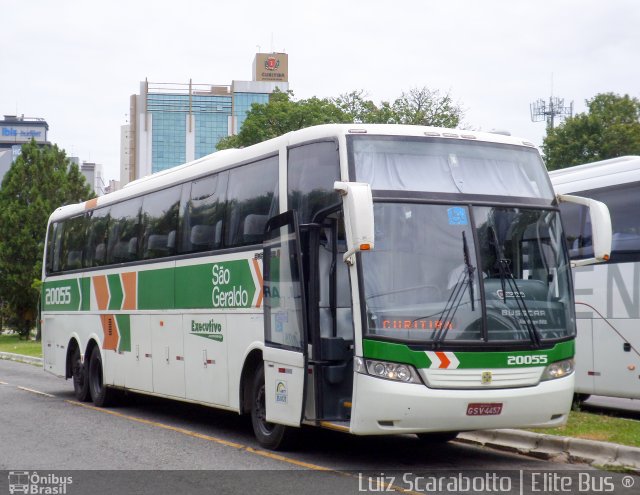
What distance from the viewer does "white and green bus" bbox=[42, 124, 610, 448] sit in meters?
9.34

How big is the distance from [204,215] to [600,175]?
19.8 feet

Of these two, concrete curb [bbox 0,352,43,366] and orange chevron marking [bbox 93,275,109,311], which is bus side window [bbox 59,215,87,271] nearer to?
orange chevron marking [bbox 93,275,109,311]

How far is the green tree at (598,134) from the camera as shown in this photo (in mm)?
50469

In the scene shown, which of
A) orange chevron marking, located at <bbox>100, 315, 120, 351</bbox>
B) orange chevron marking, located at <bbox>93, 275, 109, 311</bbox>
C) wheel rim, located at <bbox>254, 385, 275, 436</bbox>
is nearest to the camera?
wheel rim, located at <bbox>254, 385, 275, 436</bbox>

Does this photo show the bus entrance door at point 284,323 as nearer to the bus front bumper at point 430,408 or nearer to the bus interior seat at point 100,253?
the bus front bumper at point 430,408

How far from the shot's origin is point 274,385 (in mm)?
10914

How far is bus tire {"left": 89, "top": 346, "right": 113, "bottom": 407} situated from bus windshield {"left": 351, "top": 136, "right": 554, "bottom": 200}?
360 inches

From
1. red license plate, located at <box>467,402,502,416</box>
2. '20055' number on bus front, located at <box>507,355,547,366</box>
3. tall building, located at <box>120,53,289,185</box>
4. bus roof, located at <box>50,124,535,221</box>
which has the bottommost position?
red license plate, located at <box>467,402,502,416</box>

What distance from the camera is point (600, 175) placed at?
49.1ft

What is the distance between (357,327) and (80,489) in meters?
2.95

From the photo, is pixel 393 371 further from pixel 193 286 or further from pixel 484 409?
pixel 193 286

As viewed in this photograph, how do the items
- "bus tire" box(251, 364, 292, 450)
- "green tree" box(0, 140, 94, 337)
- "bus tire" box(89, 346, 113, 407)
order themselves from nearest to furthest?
1. "bus tire" box(251, 364, 292, 450)
2. "bus tire" box(89, 346, 113, 407)
3. "green tree" box(0, 140, 94, 337)

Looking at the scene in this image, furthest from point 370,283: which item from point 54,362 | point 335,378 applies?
point 54,362

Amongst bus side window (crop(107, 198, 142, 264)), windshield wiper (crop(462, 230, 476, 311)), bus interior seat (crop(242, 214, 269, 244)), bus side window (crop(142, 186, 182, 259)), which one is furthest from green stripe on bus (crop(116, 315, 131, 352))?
windshield wiper (crop(462, 230, 476, 311))
